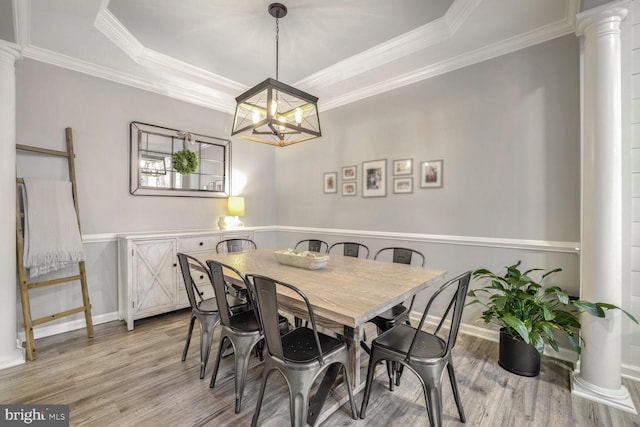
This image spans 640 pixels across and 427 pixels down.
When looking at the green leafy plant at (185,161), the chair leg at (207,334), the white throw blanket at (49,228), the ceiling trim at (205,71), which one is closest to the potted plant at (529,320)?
the chair leg at (207,334)

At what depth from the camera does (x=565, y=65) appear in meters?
2.37

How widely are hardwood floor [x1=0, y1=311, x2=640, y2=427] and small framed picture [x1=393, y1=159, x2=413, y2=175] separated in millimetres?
1881

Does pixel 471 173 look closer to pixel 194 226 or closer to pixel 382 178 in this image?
pixel 382 178

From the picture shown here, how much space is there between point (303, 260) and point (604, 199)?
209 centimetres

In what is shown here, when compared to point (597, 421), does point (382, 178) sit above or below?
above

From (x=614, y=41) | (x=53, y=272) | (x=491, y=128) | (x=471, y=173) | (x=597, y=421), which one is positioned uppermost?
(x=614, y=41)

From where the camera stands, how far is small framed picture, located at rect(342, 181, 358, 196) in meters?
3.82

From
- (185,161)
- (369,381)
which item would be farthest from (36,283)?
(369,381)

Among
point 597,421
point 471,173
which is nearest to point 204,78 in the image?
point 471,173

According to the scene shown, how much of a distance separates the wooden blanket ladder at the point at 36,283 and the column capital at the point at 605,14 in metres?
4.41

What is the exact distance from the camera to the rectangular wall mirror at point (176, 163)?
3402 mm

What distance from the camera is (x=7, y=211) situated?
231 centimetres

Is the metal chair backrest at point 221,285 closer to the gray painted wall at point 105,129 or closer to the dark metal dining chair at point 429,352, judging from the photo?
the dark metal dining chair at point 429,352

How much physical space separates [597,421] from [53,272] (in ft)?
14.7
